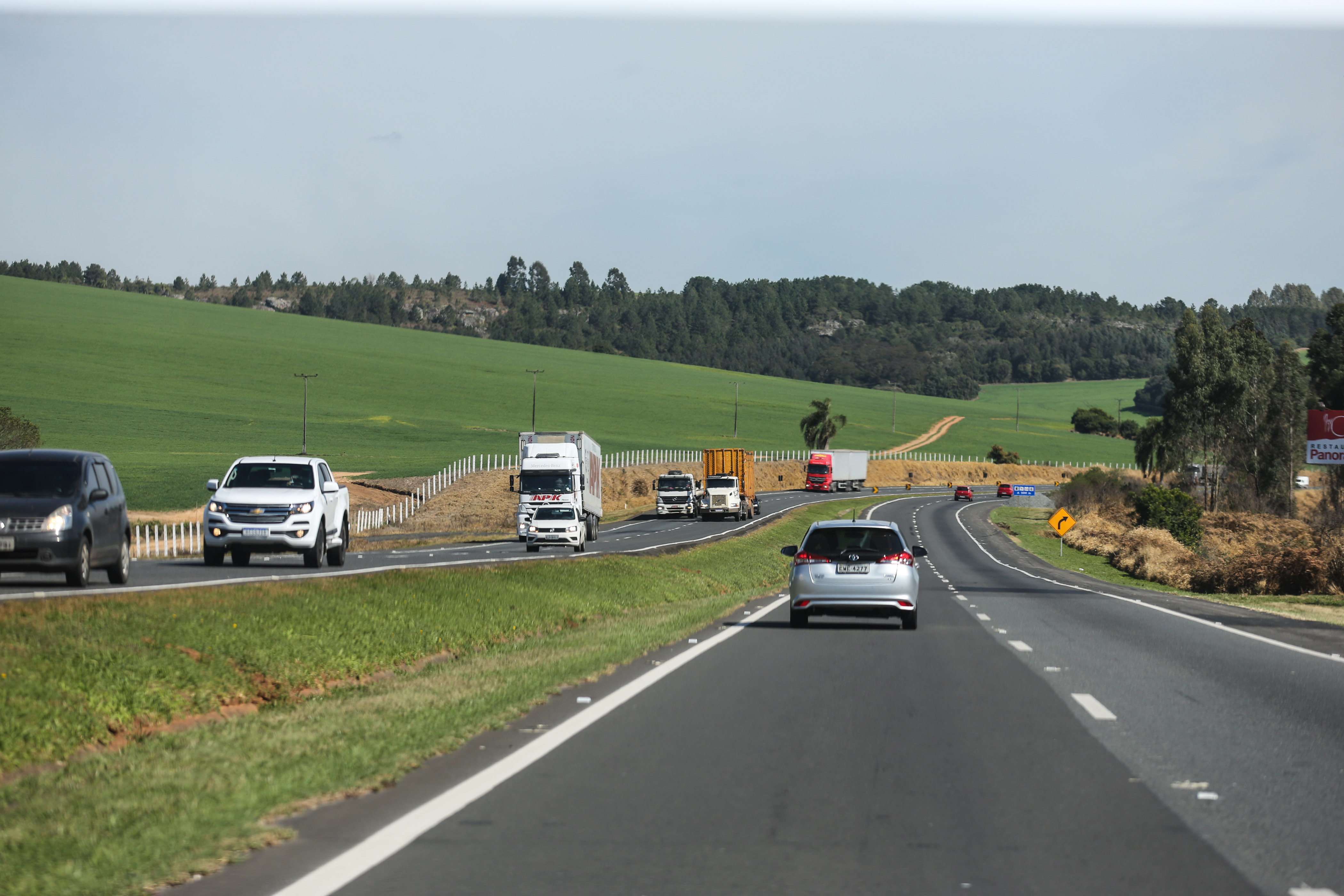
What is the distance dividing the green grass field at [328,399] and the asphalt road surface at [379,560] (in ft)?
83.0

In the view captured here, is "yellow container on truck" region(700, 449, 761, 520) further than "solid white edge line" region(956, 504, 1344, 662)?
Yes

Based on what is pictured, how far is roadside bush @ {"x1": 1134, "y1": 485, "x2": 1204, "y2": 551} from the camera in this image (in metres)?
76.1

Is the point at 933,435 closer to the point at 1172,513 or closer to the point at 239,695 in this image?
the point at 1172,513

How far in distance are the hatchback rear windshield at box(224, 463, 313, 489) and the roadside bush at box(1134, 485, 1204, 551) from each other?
2260 inches

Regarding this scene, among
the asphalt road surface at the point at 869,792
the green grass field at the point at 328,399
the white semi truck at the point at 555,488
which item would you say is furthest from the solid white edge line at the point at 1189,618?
the green grass field at the point at 328,399

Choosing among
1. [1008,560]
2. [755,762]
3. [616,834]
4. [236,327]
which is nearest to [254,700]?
[755,762]

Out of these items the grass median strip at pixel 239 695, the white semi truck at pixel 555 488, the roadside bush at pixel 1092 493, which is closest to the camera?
the grass median strip at pixel 239 695

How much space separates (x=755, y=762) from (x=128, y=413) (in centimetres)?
10457

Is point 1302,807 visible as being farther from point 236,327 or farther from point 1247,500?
point 236,327

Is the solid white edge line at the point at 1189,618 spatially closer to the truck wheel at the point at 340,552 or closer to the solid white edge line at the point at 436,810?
the solid white edge line at the point at 436,810

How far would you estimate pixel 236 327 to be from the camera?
16688cm

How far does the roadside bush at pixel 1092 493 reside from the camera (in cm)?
9731

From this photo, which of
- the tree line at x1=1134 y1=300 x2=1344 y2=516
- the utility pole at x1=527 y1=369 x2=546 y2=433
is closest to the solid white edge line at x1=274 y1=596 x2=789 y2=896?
the utility pole at x1=527 y1=369 x2=546 y2=433

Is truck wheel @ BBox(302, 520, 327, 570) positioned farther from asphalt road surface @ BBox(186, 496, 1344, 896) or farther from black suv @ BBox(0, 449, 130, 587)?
asphalt road surface @ BBox(186, 496, 1344, 896)
